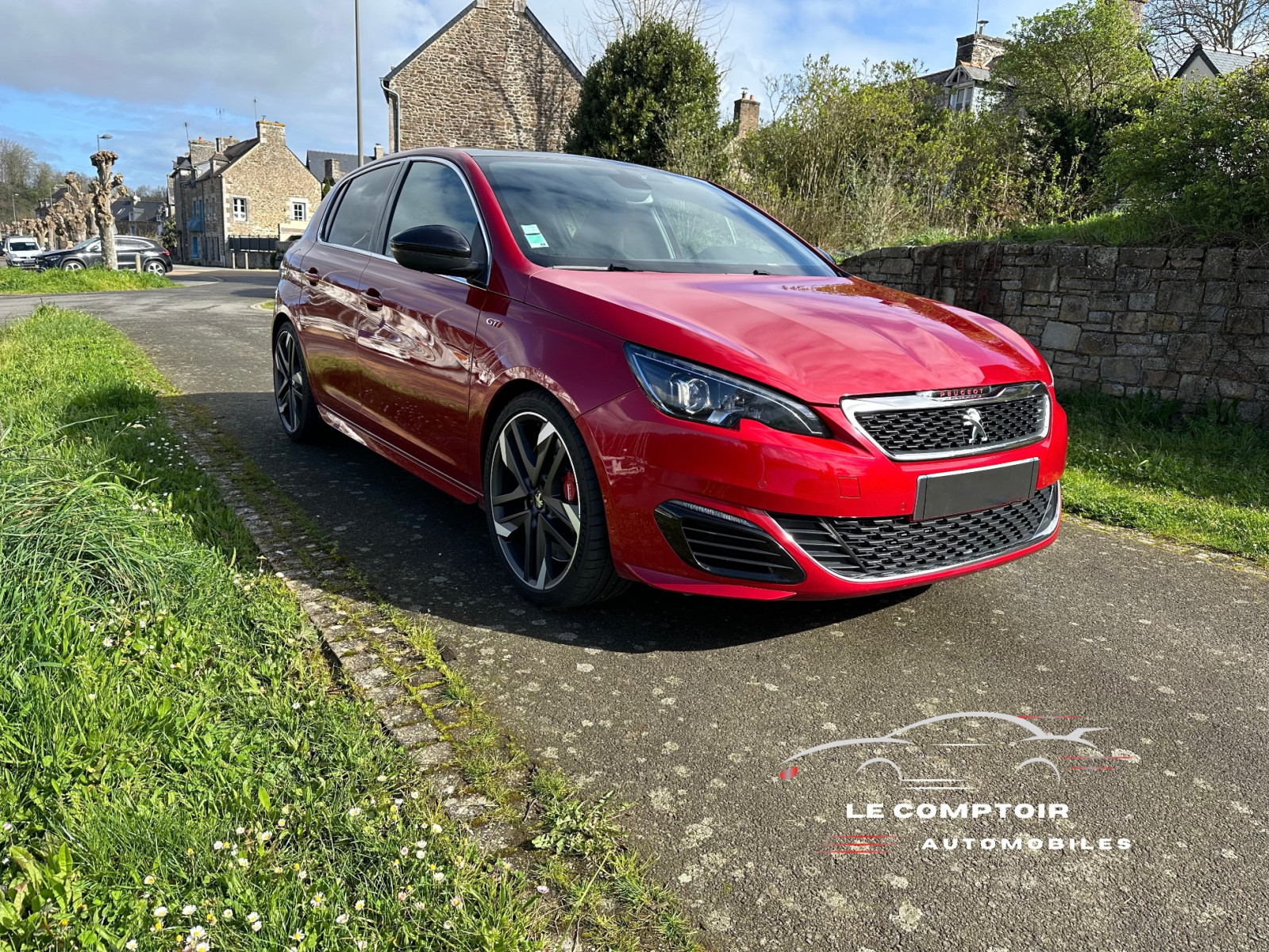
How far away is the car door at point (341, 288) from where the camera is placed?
15.9 ft

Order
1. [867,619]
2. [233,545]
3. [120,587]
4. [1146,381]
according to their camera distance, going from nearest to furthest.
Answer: [120,587] → [867,619] → [233,545] → [1146,381]

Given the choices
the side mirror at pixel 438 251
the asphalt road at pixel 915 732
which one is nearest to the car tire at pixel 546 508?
the asphalt road at pixel 915 732

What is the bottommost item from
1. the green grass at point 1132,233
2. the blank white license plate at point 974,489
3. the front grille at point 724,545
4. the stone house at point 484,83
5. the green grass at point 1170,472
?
the green grass at point 1170,472

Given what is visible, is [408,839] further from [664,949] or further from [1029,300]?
[1029,300]

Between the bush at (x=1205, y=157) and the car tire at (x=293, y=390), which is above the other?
the bush at (x=1205, y=157)

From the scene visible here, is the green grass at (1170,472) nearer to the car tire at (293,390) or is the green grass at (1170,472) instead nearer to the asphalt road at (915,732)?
the asphalt road at (915,732)

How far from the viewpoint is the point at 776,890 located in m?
2.08

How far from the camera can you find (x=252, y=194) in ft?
219

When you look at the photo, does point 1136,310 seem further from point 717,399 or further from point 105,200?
point 105,200

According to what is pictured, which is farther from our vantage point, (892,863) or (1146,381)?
(1146,381)

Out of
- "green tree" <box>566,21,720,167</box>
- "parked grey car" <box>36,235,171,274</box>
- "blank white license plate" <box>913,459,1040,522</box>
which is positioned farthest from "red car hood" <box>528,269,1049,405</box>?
"parked grey car" <box>36,235,171,274</box>

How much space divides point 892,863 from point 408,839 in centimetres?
111

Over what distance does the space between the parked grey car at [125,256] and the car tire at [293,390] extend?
114 ft

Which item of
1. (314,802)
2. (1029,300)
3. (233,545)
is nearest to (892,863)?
(314,802)
